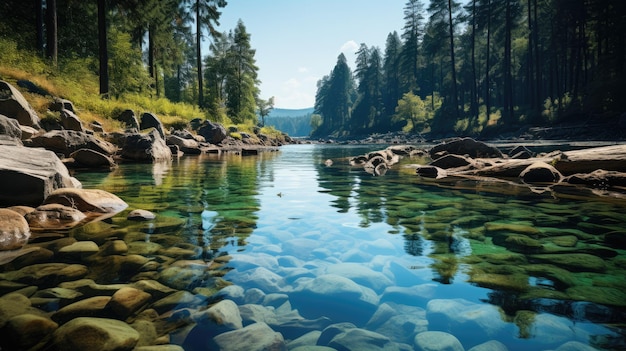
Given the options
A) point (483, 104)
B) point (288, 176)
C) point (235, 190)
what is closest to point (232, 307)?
point (235, 190)

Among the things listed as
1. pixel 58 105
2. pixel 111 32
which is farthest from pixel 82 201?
pixel 111 32

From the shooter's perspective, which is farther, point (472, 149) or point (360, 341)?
point (472, 149)

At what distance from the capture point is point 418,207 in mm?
5688

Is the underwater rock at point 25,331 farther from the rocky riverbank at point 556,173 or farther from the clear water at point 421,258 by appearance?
the rocky riverbank at point 556,173

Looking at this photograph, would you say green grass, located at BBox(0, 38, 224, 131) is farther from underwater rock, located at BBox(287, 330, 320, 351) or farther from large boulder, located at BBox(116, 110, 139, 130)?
underwater rock, located at BBox(287, 330, 320, 351)

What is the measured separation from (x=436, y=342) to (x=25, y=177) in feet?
17.5

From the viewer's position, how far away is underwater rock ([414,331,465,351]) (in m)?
1.92

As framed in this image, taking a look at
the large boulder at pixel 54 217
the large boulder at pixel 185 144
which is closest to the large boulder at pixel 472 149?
the large boulder at pixel 54 217

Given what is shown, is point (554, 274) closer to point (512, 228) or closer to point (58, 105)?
point (512, 228)

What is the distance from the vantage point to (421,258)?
3334 mm

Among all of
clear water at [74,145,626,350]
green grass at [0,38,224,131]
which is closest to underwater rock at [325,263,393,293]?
clear water at [74,145,626,350]

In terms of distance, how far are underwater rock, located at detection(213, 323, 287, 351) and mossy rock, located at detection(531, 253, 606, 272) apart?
2.64 metres

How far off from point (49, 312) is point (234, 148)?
23174 mm

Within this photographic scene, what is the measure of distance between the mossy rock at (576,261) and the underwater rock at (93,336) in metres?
3.41
